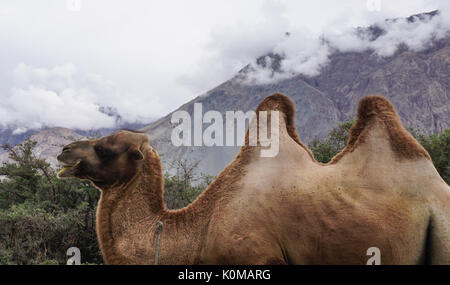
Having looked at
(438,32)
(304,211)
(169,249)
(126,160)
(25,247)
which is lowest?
(25,247)

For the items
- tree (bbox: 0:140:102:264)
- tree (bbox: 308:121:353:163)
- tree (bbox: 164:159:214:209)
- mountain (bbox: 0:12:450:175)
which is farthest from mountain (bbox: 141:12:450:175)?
tree (bbox: 0:140:102:264)

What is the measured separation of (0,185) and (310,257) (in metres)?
11.9

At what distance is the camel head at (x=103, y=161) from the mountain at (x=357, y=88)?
321 ft

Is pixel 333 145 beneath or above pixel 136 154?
above

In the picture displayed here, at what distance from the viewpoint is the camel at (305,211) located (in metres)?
2.95

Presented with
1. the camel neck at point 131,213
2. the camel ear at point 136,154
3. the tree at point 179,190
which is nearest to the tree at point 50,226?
the tree at point 179,190

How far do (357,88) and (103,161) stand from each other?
473 ft

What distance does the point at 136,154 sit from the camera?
12.3 feet

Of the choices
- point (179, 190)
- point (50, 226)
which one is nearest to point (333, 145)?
point (179, 190)

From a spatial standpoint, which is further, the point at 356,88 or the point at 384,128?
the point at 356,88

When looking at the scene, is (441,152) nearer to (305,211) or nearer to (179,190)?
(179,190)
